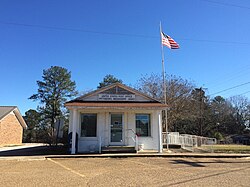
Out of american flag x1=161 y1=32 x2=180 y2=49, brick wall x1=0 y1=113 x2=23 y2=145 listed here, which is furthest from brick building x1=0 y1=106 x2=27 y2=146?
american flag x1=161 y1=32 x2=180 y2=49

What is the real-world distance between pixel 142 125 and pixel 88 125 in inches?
142

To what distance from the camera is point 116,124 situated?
15.4m

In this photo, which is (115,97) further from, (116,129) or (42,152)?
(42,152)

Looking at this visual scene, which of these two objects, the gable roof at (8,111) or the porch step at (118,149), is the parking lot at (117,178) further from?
the gable roof at (8,111)

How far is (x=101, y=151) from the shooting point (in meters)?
14.0

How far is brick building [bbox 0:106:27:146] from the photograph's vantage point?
2776 centimetres

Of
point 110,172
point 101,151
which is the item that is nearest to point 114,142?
point 101,151

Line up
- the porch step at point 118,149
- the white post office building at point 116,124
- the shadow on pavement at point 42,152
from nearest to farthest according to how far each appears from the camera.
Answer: the porch step at point 118,149
the shadow on pavement at point 42,152
the white post office building at point 116,124

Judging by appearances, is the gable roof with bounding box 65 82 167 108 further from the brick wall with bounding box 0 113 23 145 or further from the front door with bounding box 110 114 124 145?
the brick wall with bounding box 0 113 23 145

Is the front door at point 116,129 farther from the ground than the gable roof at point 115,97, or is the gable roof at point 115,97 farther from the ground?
the gable roof at point 115,97

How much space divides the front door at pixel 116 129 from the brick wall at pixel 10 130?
1797 cm

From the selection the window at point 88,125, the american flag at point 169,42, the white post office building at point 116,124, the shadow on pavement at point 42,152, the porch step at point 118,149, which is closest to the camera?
the porch step at point 118,149

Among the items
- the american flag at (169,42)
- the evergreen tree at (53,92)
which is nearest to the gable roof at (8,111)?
the evergreen tree at (53,92)

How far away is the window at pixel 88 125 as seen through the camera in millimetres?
15055
